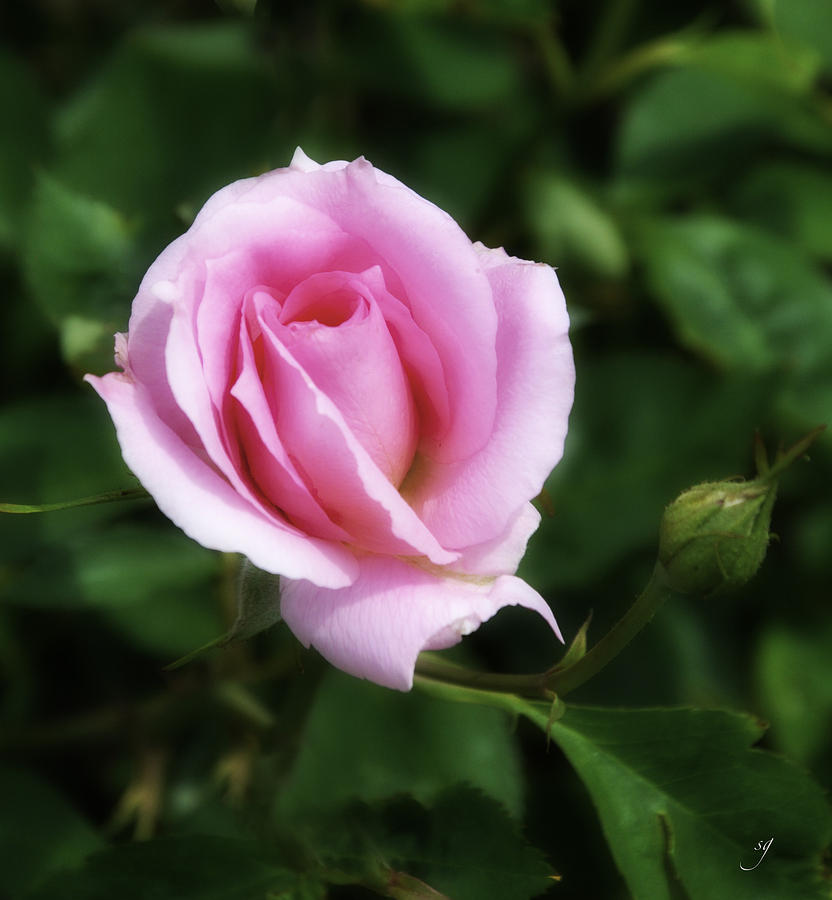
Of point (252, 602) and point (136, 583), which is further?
point (136, 583)

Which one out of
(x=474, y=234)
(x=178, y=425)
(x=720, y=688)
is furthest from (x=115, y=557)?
(x=720, y=688)

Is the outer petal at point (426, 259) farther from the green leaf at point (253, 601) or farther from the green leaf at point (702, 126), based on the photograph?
the green leaf at point (702, 126)

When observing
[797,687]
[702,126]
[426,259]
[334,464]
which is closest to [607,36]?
Answer: [702,126]

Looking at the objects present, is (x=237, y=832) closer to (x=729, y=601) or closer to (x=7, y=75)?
(x=729, y=601)

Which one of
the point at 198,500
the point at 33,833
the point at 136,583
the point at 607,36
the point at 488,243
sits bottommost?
the point at 33,833

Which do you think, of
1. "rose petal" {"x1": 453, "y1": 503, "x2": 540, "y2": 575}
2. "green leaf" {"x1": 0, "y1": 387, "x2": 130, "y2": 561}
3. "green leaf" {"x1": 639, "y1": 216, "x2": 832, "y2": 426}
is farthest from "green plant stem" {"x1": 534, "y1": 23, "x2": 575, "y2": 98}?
"rose petal" {"x1": 453, "y1": 503, "x2": 540, "y2": 575}

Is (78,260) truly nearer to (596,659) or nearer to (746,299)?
(596,659)

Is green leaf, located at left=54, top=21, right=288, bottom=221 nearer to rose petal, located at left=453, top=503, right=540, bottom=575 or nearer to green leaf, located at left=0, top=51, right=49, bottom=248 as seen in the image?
green leaf, located at left=0, top=51, right=49, bottom=248

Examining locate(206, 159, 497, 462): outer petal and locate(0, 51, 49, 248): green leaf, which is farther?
locate(0, 51, 49, 248): green leaf
